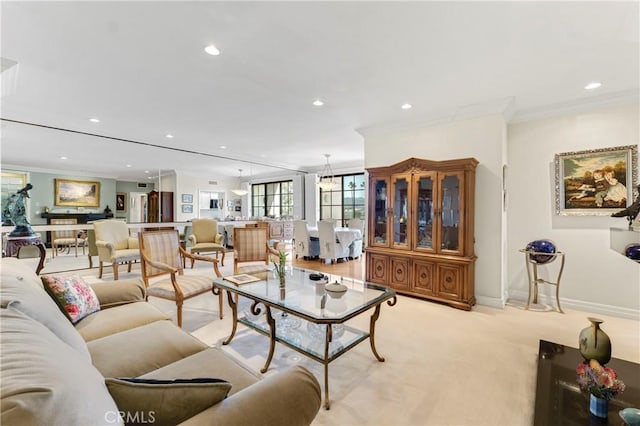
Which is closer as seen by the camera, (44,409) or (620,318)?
(44,409)

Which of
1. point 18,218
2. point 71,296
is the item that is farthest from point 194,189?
point 71,296

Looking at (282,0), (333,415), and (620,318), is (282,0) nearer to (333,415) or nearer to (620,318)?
(333,415)

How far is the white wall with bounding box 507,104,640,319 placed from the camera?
10.5 ft

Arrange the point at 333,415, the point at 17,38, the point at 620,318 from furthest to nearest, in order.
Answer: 1. the point at 620,318
2. the point at 17,38
3. the point at 333,415

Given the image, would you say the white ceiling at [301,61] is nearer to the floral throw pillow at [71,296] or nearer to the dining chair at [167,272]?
the dining chair at [167,272]

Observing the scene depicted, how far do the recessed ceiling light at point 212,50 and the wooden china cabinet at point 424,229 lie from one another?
2.56 metres

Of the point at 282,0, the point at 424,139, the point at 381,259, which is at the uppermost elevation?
the point at 282,0

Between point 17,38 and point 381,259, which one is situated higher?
point 17,38

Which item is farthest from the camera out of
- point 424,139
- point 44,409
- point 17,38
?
point 424,139

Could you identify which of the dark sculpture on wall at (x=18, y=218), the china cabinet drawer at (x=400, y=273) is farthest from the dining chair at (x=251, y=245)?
the dark sculpture on wall at (x=18, y=218)

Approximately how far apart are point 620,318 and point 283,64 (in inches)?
179

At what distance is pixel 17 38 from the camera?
214cm

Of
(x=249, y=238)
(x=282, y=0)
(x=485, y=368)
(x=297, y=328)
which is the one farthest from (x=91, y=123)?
(x=485, y=368)

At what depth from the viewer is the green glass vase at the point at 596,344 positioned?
1.62 metres
